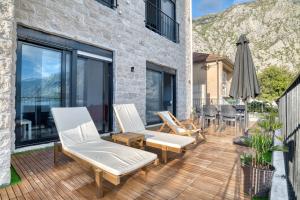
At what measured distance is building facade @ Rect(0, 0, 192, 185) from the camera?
12.0 ft

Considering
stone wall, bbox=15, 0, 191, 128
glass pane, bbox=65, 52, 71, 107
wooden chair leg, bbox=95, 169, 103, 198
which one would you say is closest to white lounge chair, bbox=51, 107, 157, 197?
wooden chair leg, bbox=95, 169, 103, 198

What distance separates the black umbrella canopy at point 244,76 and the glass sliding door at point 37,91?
4.92 meters

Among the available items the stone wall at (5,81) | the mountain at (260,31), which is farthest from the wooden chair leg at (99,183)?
the mountain at (260,31)

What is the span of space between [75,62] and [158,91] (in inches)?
166

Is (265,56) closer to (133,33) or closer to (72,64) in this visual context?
(133,33)

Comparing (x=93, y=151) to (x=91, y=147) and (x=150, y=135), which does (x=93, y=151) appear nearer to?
(x=91, y=147)

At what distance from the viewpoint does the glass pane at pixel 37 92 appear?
4.04 meters

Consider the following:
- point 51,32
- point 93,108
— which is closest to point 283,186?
point 93,108

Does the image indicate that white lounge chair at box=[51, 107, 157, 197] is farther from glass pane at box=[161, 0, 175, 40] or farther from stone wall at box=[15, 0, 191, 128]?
glass pane at box=[161, 0, 175, 40]

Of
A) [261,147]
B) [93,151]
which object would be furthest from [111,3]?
[261,147]

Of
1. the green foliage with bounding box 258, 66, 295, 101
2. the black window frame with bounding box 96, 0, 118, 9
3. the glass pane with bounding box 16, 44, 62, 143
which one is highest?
the black window frame with bounding box 96, 0, 118, 9

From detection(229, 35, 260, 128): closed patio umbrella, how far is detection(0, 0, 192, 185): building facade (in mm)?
3384

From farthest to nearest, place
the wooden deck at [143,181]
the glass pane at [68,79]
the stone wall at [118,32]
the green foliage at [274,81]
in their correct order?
the green foliage at [274,81] → the glass pane at [68,79] → the stone wall at [118,32] → the wooden deck at [143,181]

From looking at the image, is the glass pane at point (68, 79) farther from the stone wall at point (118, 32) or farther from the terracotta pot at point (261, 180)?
the terracotta pot at point (261, 180)
